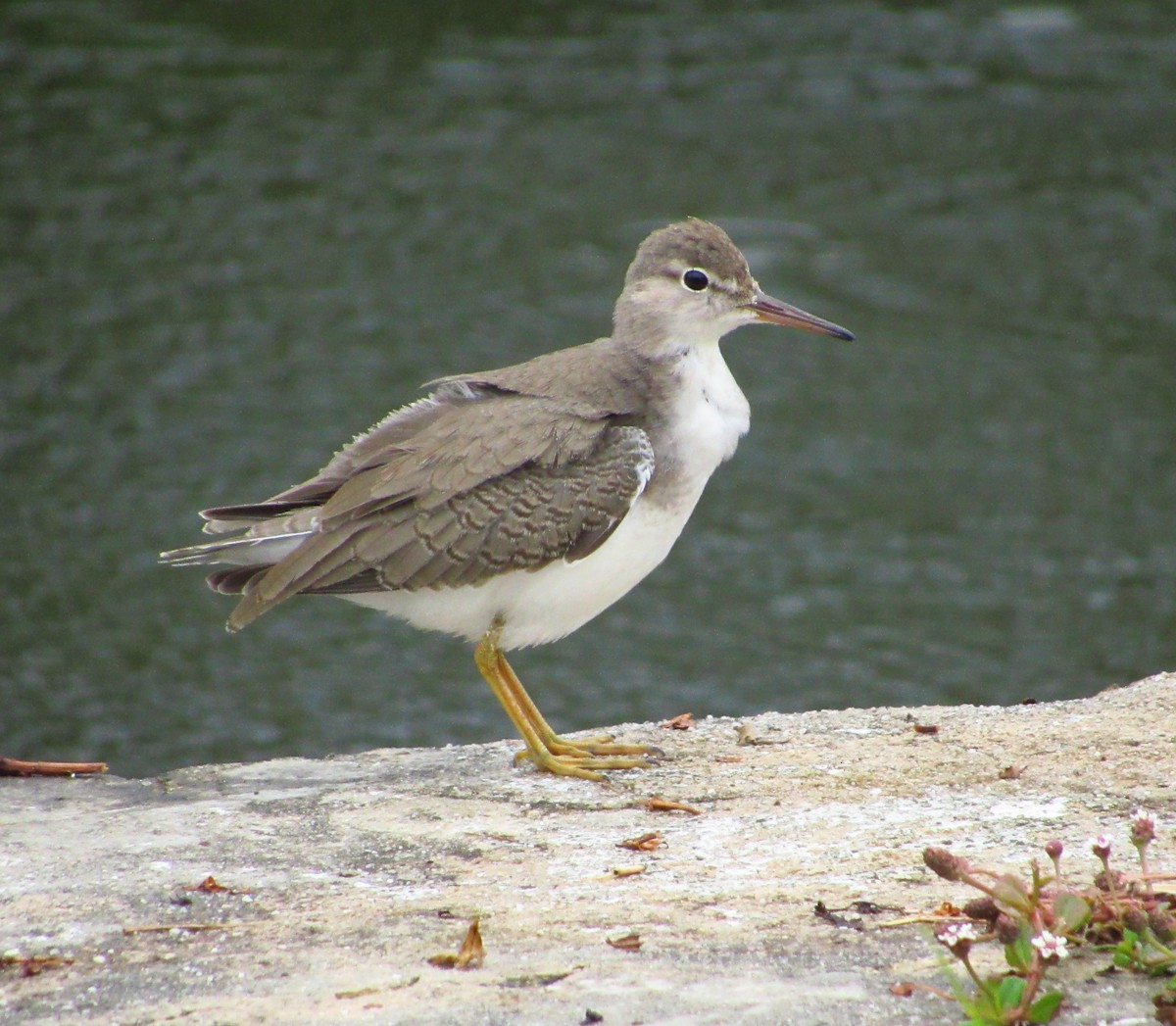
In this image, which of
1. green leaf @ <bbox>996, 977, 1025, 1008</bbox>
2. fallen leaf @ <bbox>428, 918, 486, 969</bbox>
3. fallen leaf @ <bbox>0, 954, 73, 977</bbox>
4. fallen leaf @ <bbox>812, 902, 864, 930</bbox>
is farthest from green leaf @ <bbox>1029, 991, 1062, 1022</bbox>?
fallen leaf @ <bbox>0, 954, 73, 977</bbox>

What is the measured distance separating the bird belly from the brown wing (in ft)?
0.30

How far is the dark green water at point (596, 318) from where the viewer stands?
1144cm

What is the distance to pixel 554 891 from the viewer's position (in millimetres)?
5199

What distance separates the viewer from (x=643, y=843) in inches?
220

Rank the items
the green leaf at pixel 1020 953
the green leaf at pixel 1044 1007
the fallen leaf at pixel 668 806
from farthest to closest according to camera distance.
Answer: the fallen leaf at pixel 668 806 → the green leaf at pixel 1020 953 → the green leaf at pixel 1044 1007

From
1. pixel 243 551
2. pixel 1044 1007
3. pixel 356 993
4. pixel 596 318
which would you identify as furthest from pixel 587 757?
pixel 596 318

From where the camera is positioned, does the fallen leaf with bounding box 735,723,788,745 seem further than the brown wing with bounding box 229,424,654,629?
Yes

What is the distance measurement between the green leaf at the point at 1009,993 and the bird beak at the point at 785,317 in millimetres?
3724

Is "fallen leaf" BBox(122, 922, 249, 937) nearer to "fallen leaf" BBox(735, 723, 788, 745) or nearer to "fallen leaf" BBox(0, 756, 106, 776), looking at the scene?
"fallen leaf" BBox(0, 756, 106, 776)

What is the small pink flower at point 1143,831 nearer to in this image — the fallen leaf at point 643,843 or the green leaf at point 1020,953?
the green leaf at point 1020,953

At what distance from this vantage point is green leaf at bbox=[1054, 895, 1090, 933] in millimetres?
4305

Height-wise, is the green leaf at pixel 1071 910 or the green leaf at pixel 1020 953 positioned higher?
the green leaf at pixel 1071 910

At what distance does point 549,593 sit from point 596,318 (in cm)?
789

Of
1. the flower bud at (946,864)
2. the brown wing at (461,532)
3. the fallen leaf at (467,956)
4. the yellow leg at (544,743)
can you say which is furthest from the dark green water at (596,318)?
the flower bud at (946,864)
